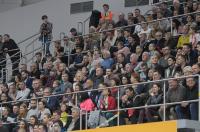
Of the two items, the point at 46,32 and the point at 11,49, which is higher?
the point at 46,32

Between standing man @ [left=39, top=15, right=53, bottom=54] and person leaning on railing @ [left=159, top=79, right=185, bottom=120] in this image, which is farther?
standing man @ [left=39, top=15, right=53, bottom=54]

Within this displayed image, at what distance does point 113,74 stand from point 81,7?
8.54m

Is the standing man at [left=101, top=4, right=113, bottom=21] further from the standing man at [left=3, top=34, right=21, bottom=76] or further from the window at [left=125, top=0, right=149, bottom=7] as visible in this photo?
the standing man at [left=3, top=34, right=21, bottom=76]

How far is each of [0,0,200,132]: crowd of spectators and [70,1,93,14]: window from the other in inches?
97.7

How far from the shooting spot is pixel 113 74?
19.3 metres

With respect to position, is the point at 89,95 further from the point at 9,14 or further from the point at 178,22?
the point at 9,14

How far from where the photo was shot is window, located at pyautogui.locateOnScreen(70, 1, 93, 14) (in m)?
27.4

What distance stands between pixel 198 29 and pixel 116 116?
3.72m

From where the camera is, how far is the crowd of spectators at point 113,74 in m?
17.0

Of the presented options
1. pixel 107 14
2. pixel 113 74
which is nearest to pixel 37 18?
pixel 107 14

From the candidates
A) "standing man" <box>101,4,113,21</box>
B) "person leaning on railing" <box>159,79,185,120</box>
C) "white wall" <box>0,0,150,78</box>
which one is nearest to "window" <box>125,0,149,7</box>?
"white wall" <box>0,0,150,78</box>

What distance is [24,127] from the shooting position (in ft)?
61.6

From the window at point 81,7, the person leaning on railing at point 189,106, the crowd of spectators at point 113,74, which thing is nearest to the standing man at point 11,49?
the crowd of spectators at point 113,74

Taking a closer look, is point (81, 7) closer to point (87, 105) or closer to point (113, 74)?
point (113, 74)
